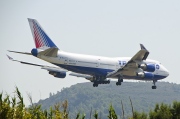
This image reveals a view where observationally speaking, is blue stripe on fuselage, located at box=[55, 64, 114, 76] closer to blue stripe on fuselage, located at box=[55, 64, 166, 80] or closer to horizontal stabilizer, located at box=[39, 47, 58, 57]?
blue stripe on fuselage, located at box=[55, 64, 166, 80]

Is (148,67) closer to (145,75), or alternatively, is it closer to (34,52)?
(145,75)

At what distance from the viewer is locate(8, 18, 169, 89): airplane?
3081 inches

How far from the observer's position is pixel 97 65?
82.2 meters

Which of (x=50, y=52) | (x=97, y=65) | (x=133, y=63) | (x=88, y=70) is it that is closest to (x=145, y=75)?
(x=133, y=63)

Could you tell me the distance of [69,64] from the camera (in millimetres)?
78188

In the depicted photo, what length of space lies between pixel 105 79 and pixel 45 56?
545 inches

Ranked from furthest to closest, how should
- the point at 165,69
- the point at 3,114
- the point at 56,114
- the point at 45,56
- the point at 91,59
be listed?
the point at 165,69
the point at 91,59
the point at 45,56
the point at 56,114
the point at 3,114

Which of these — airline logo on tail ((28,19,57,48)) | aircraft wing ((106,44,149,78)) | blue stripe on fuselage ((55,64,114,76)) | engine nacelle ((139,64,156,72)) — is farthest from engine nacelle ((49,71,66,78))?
engine nacelle ((139,64,156,72))

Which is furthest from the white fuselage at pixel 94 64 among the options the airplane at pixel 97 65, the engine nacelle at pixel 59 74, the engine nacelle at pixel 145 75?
the engine nacelle at pixel 59 74

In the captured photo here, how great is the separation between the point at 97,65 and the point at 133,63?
5.22 metres

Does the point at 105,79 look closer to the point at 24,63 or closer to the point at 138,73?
the point at 138,73

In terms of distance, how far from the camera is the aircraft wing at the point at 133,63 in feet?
264

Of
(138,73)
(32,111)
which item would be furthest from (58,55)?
(32,111)

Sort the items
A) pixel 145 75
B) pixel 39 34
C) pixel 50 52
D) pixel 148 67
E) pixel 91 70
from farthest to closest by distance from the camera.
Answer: pixel 39 34
pixel 145 75
pixel 91 70
pixel 148 67
pixel 50 52
